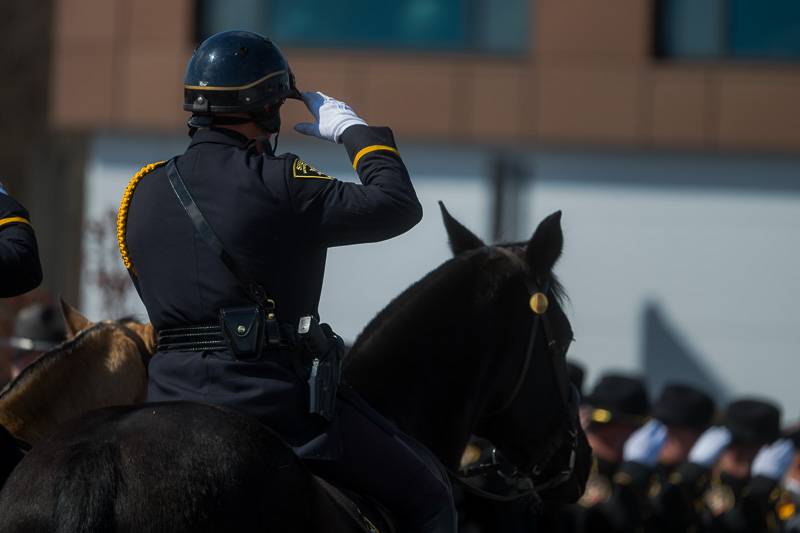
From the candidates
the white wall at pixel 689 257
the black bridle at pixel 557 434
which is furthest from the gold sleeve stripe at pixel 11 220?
the white wall at pixel 689 257

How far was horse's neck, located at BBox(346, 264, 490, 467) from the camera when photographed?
4184 millimetres

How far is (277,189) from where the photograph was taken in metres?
3.57

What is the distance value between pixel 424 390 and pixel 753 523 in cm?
425

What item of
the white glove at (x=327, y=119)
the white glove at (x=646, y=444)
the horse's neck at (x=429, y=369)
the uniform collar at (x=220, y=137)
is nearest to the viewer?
the uniform collar at (x=220, y=137)

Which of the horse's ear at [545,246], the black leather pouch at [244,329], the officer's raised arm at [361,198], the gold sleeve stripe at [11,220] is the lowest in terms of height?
the black leather pouch at [244,329]

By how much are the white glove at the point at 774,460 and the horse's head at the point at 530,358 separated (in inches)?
140

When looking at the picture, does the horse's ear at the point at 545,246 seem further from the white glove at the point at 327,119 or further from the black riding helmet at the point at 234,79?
the black riding helmet at the point at 234,79

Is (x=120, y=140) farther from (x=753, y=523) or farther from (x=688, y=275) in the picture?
(x=753, y=523)

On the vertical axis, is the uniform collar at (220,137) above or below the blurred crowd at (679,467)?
above

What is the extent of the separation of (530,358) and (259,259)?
131 cm

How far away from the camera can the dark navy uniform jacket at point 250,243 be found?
3.53m

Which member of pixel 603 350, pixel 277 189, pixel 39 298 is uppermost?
pixel 277 189

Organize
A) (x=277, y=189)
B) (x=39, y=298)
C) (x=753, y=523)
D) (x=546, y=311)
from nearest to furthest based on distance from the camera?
1. (x=277, y=189)
2. (x=546, y=311)
3. (x=753, y=523)
4. (x=39, y=298)

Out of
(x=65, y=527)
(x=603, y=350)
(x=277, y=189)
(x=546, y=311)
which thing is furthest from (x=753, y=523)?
(x=603, y=350)
